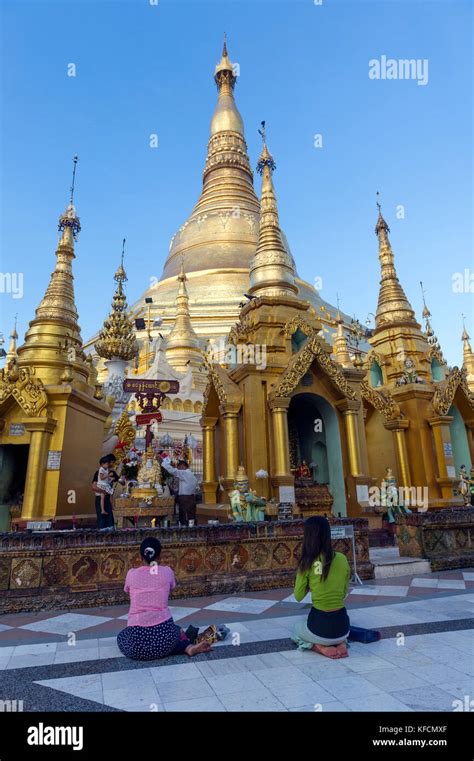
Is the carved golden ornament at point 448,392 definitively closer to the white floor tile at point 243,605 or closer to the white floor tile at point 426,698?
the white floor tile at point 243,605

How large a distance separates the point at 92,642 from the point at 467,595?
4.51 m

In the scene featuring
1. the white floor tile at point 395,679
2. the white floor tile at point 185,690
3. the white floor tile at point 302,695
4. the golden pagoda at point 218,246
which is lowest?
the white floor tile at point 185,690

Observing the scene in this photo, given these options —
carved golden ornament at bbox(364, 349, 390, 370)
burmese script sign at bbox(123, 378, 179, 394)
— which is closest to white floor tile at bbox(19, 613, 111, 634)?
burmese script sign at bbox(123, 378, 179, 394)

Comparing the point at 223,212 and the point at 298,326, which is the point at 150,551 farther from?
the point at 223,212

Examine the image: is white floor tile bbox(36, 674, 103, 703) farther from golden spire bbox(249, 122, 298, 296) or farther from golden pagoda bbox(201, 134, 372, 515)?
golden spire bbox(249, 122, 298, 296)

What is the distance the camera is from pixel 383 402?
12.8 m

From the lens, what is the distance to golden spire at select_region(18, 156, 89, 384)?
37.1 feet

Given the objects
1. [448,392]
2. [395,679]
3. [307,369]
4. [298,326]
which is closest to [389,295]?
[448,392]

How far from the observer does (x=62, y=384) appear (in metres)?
10.3

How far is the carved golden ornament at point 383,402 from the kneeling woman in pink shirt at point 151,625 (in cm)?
962

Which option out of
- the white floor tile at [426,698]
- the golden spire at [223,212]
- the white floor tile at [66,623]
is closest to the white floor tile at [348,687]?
the white floor tile at [426,698]

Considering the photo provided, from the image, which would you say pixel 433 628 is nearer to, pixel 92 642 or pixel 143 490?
pixel 92 642

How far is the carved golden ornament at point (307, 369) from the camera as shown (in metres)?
9.75

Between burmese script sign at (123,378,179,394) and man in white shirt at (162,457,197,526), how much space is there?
1961 mm
